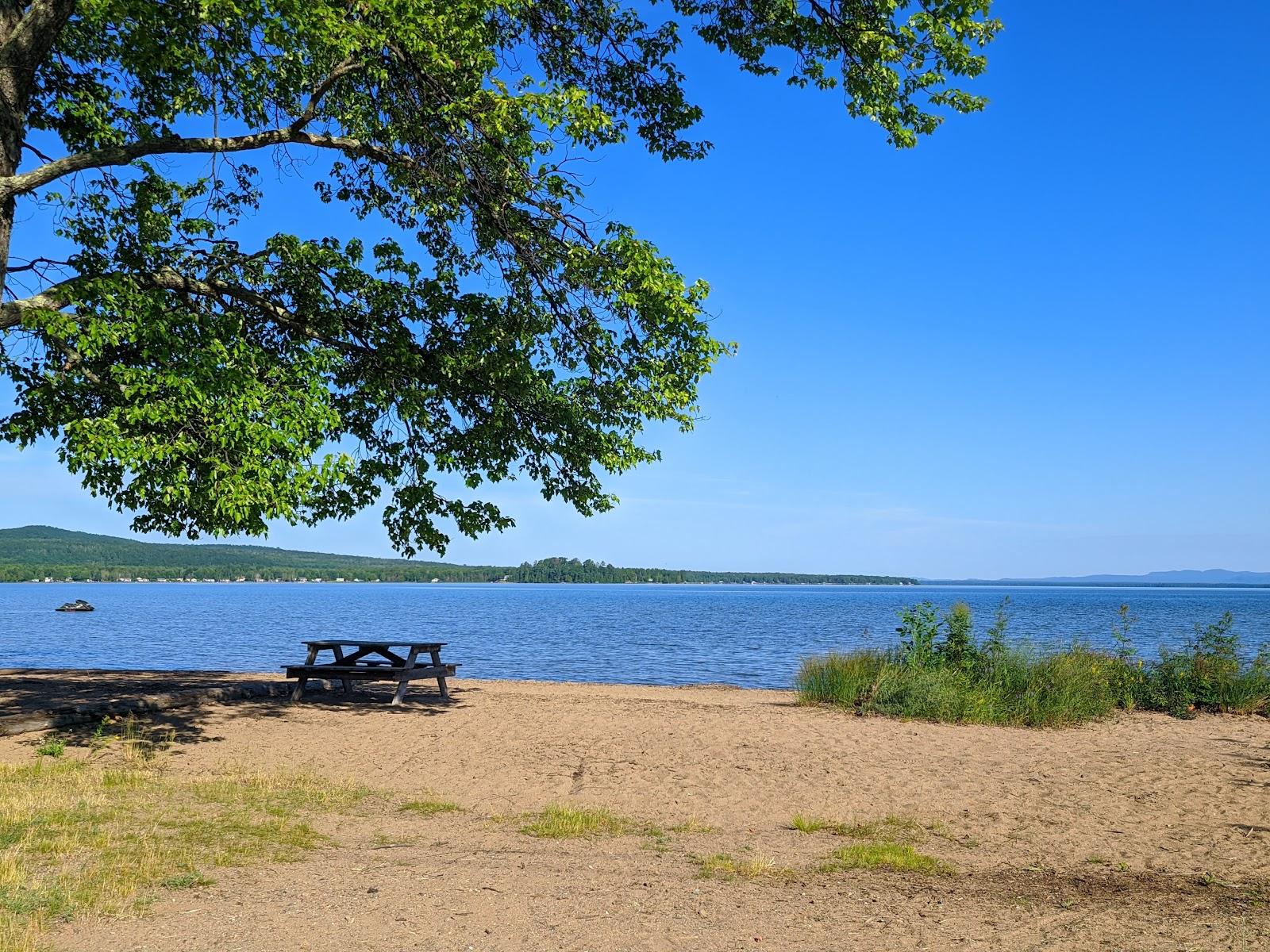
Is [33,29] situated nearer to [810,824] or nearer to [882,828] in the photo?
[810,824]

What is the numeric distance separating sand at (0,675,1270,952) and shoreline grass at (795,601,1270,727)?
0.61 m

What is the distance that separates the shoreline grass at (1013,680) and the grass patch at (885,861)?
7.47 metres

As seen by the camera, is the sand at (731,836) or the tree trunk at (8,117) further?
the tree trunk at (8,117)

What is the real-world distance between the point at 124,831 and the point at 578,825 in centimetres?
368

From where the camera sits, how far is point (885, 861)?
7094 millimetres

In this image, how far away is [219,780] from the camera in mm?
9500

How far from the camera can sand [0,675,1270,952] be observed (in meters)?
5.40

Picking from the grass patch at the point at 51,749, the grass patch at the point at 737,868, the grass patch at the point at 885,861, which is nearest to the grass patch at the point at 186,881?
the grass patch at the point at 737,868

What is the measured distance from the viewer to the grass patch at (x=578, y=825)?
25.8 feet

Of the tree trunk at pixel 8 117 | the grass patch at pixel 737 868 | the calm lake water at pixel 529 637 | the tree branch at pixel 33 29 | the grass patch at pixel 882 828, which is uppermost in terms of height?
the tree branch at pixel 33 29

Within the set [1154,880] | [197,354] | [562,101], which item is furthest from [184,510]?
[1154,880]

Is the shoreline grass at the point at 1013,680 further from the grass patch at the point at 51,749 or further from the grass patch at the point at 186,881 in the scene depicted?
the grass patch at the point at 51,749

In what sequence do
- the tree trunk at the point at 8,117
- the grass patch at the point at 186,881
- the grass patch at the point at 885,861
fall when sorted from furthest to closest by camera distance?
the tree trunk at the point at 8,117
the grass patch at the point at 885,861
the grass patch at the point at 186,881

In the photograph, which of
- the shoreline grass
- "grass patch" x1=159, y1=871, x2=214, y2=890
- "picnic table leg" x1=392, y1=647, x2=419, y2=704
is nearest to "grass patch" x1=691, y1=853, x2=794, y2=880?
"grass patch" x1=159, y1=871, x2=214, y2=890
